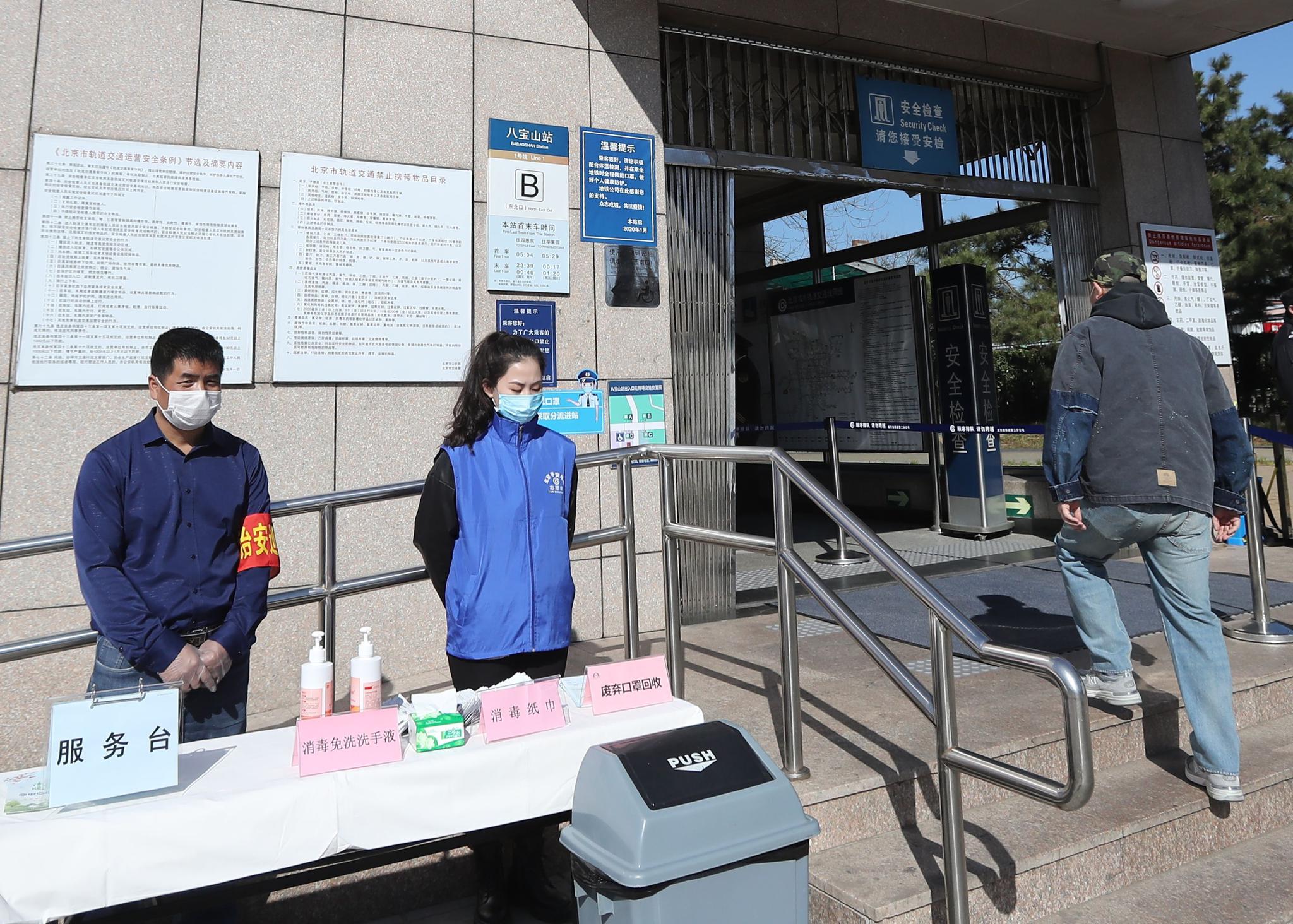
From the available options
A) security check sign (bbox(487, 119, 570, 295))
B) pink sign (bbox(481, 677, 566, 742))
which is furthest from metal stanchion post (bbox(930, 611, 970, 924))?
security check sign (bbox(487, 119, 570, 295))

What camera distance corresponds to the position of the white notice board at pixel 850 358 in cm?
784

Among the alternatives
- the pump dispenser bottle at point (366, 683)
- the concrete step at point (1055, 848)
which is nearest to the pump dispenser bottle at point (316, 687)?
the pump dispenser bottle at point (366, 683)

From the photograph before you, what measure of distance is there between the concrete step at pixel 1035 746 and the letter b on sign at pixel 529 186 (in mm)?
3192

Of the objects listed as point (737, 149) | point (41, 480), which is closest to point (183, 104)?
point (41, 480)

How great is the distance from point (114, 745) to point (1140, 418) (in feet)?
9.92

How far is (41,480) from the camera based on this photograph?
3.59 metres

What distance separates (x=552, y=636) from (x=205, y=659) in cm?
85

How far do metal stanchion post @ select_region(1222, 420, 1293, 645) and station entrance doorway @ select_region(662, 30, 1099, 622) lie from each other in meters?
2.59

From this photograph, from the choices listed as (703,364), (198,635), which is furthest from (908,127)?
(198,635)

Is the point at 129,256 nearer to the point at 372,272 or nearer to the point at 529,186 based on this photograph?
the point at 372,272

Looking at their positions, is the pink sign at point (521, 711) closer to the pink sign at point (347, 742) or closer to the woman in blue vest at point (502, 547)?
the pink sign at point (347, 742)

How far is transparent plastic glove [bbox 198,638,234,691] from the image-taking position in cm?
198

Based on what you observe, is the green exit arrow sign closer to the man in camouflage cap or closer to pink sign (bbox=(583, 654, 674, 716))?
the man in camouflage cap

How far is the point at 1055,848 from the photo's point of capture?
2434mm
